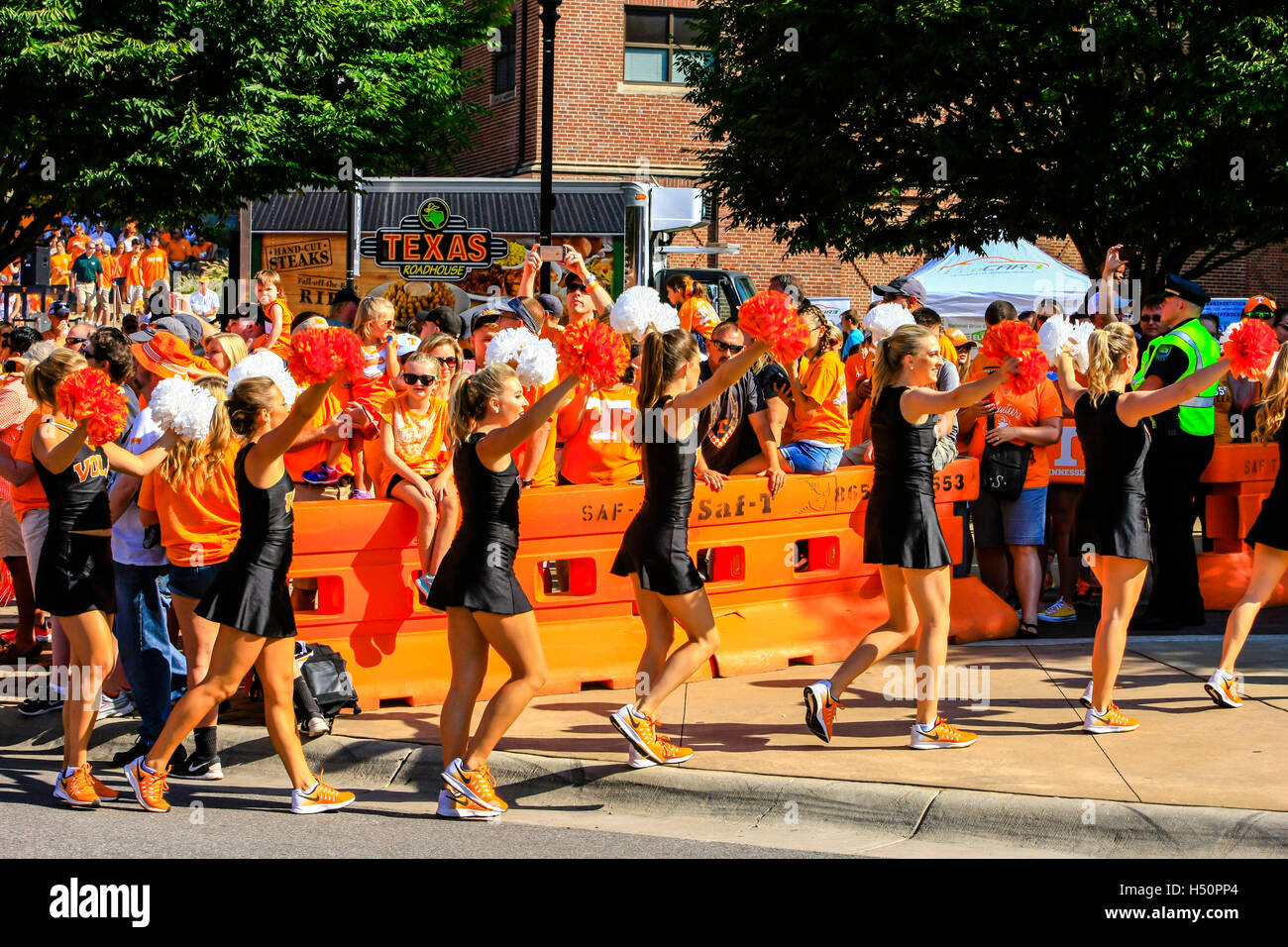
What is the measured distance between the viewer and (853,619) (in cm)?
830

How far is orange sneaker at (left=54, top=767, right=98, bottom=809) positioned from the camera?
19.1 ft

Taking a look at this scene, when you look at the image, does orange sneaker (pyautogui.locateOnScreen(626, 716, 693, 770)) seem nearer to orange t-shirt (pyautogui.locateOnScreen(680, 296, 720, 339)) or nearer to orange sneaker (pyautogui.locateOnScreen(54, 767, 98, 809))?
orange sneaker (pyautogui.locateOnScreen(54, 767, 98, 809))

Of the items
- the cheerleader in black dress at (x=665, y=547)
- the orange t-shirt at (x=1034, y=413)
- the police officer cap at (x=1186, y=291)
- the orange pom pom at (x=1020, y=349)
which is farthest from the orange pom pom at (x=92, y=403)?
the police officer cap at (x=1186, y=291)

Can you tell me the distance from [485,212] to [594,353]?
1453 centimetres

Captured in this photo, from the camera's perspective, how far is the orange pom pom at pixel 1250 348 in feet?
22.0

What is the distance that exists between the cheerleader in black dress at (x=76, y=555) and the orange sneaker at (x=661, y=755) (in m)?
2.17

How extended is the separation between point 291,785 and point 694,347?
8.46ft

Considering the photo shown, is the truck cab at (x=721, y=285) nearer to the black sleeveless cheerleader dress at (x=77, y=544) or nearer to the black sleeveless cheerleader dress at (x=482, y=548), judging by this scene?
the black sleeveless cheerleader dress at (x=77, y=544)

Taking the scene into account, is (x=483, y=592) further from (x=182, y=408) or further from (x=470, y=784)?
(x=182, y=408)

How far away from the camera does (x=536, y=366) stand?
218 inches

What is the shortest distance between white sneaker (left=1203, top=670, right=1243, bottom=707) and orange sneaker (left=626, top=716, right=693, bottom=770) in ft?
8.51

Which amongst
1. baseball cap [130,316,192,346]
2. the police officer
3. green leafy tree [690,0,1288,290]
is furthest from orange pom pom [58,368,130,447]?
green leafy tree [690,0,1288,290]

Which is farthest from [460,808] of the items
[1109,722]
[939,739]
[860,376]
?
[860,376]
